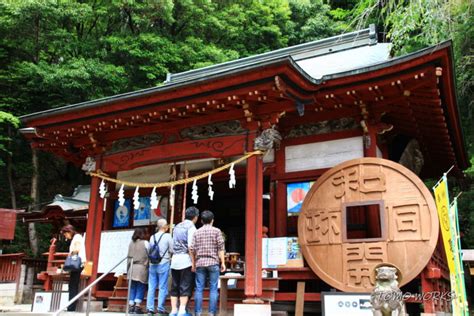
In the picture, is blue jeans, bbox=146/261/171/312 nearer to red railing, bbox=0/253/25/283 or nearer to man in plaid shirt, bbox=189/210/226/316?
man in plaid shirt, bbox=189/210/226/316

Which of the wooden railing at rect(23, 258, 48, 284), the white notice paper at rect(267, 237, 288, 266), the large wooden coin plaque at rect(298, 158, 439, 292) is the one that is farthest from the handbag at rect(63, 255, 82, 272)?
the wooden railing at rect(23, 258, 48, 284)

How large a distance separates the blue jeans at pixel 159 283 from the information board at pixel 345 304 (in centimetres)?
240

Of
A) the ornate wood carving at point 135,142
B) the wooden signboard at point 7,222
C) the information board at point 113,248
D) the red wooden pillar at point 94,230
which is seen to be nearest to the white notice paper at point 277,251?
the ornate wood carving at point 135,142

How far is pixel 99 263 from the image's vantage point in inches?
388

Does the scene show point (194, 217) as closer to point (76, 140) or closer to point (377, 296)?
point (377, 296)

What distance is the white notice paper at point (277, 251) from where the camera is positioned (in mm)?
7668

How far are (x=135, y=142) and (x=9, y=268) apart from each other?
7915 mm

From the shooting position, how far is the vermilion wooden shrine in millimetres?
6887

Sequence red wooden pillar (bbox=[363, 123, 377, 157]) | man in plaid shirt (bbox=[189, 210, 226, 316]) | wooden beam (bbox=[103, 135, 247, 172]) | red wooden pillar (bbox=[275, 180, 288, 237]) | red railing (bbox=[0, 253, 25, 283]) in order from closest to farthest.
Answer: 1. man in plaid shirt (bbox=[189, 210, 226, 316])
2. red wooden pillar (bbox=[363, 123, 377, 157])
3. wooden beam (bbox=[103, 135, 247, 172])
4. red wooden pillar (bbox=[275, 180, 288, 237])
5. red railing (bbox=[0, 253, 25, 283])

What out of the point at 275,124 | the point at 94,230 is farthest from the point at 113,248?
the point at 275,124

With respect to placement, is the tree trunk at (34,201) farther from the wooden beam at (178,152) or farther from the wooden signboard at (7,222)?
the wooden beam at (178,152)

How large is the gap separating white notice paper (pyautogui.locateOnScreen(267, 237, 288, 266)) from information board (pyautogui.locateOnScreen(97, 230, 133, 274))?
3.44m

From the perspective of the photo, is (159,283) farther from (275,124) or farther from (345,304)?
(275,124)

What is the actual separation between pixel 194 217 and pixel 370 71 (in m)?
3.52
